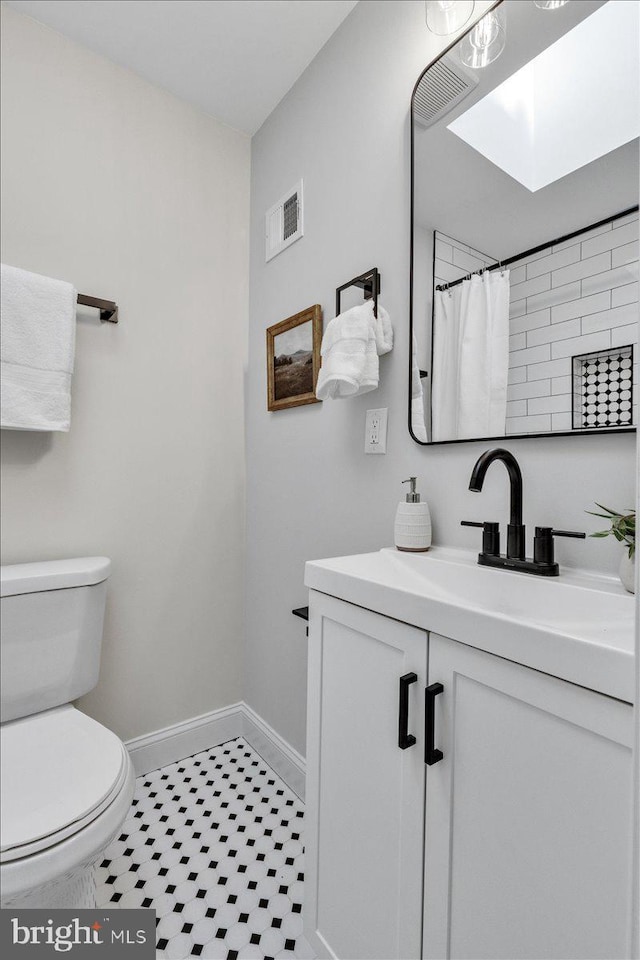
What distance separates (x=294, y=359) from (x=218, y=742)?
4.88 ft

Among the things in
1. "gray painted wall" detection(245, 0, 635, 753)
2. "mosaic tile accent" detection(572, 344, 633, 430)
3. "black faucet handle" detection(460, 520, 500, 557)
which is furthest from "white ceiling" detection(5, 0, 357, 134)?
"black faucet handle" detection(460, 520, 500, 557)

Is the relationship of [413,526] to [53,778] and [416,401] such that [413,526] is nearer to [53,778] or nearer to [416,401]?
[416,401]

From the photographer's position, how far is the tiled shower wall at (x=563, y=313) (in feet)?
2.68

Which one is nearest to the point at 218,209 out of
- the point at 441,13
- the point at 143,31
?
the point at 143,31

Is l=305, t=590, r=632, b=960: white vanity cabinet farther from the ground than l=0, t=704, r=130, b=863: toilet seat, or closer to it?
farther from the ground

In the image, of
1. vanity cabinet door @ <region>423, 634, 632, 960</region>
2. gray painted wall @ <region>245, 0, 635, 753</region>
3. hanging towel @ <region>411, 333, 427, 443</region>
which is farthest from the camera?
hanging towel @ <region>411, 333, 427, 443</region>

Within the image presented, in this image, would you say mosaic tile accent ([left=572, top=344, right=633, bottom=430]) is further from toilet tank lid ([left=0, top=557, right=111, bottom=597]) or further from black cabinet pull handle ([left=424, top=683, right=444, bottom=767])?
toilet tank lid ([left=0, top=557, right=111, bottom=597])

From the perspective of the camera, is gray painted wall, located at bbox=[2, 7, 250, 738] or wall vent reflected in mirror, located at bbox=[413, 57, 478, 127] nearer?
wall vent reflected in mirror, located at bbox=[413, 57, 478, 127]

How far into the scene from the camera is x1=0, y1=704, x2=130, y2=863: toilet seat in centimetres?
85

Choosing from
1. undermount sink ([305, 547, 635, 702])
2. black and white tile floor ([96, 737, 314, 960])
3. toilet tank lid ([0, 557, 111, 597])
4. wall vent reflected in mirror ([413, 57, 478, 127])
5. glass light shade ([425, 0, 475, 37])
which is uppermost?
glass light shade ([425, 0, 475, 37])

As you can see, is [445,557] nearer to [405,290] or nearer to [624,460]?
[624,460]

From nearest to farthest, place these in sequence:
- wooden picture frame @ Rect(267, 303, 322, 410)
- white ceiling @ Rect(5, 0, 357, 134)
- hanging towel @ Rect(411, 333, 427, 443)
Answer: hanging towel @ Rect(411, 333, 427, 443)
white ceiling @ Rect(5, 0, 357, 134)
wooden picture frame @ Rect(267, 303, 322, 410)

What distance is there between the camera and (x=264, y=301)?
1.81 meters

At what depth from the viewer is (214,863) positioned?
127 cm
